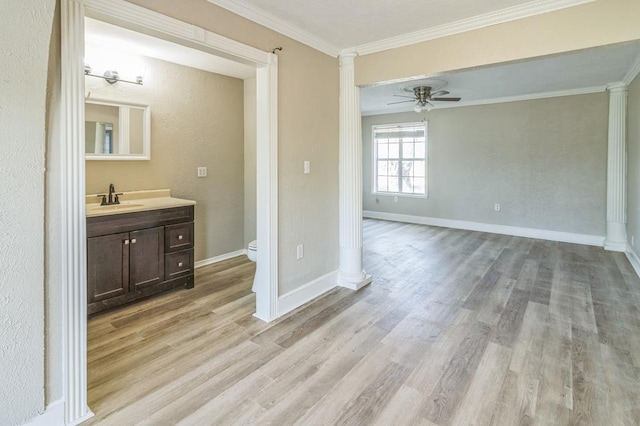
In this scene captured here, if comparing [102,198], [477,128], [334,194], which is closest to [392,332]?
[334,194]

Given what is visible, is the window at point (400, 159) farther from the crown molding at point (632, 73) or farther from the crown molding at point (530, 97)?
the crown molding at point (632, 73)

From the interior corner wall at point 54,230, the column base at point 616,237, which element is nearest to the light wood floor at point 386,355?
the interior corner wall at point 54,230

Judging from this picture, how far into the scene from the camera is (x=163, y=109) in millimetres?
3908

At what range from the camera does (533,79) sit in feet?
15.7

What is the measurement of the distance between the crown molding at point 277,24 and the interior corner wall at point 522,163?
13.8 feet

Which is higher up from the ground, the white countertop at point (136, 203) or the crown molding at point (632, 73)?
the crown molding at point (632, 73)

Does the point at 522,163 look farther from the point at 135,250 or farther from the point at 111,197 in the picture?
the point at 111,197

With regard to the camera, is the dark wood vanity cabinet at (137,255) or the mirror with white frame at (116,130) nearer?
the dark wood vanity cabinet at (137,255)

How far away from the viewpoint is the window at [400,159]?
24.2 feet

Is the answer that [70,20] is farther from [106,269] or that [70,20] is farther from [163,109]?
[163,109]

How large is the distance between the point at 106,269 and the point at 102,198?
0.86 m

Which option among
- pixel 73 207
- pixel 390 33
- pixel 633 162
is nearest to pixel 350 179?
pixel 390 33

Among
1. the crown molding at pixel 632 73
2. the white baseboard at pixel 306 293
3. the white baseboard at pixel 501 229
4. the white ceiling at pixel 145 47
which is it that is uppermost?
the crown molding at pixel 632 73

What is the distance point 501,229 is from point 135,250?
600 centimetres
